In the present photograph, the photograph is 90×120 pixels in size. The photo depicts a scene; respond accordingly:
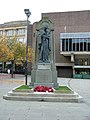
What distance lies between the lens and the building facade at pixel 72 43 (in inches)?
2438

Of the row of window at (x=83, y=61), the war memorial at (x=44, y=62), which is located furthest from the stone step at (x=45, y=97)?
the row of window at (x=83, y=61)

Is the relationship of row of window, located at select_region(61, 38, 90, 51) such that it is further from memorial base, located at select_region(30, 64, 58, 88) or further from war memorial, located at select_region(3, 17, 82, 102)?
memorial base, located at select_region(30, 64, 58, 88)

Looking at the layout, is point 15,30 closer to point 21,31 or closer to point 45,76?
point 21,31

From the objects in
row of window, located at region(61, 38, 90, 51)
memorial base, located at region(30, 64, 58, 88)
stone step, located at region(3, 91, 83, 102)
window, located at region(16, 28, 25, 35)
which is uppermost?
window, located at region(16, 28, 25, 35)

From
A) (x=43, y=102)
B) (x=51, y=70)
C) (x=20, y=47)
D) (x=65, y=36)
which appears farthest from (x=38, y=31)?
(x=65, y=36)

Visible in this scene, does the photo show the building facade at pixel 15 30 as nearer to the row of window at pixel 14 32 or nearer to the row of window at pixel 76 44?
the row of window at pixel 14 32

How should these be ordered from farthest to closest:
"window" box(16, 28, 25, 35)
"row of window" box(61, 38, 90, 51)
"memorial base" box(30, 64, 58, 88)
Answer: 1. "window" box(16, 28, 25, 35)
2. "row of window" box(61, 38, 90, 51)
3. "memorial base" box(30, 64, 58, 88)

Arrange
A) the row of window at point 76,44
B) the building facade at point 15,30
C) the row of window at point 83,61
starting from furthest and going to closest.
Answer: the building facade at point 15,30
the row of window at point 83,61
the row of window at point 76,44

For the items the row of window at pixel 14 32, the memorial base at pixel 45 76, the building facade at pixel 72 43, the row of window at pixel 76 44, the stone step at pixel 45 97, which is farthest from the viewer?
the row of window at pixel 14 32

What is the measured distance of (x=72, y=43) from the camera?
205 ft

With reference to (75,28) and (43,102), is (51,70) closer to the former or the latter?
(43,102)

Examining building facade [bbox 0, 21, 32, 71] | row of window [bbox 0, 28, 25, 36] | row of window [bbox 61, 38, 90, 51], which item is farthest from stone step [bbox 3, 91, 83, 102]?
row of window [bbox 0, 28, 25, 36]

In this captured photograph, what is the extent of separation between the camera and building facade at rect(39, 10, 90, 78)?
Answer: 61.9m

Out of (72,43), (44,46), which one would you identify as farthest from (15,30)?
(44,46)
